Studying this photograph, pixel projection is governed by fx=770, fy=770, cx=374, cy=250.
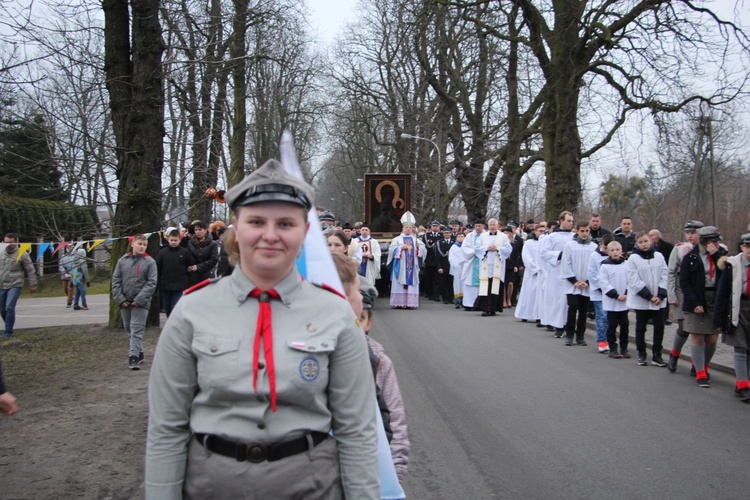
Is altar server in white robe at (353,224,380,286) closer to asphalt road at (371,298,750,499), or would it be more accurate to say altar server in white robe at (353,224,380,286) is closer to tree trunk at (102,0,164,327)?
tree trunk at (102,0,164,327)

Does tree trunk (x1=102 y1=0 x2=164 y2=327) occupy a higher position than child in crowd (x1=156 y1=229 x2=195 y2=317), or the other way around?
tree trunk (x1=102 y1=0 x2=164 y2=327)

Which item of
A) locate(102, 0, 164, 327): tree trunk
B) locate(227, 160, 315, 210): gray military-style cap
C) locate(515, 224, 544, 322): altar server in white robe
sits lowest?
locate(515, 224, 544, 322): altar server in white robe

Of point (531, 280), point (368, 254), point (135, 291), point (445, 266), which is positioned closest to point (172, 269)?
point (135, 291)

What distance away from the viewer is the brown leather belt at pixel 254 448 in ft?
7.42

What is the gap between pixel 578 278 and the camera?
42.3ft

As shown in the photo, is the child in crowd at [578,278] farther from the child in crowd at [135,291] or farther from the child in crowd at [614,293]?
the child in crowd at [135,291]

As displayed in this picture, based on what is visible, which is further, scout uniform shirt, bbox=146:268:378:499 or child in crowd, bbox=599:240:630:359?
child in crowd, bbox=599:240:630:359

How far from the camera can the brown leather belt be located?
2262mm

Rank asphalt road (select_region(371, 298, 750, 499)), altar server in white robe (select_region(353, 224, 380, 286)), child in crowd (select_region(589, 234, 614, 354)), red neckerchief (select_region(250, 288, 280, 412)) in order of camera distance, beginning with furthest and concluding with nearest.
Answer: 1. altar server in white robe (select_region(353, 224, 380, 286))
2. child in crowd (select_region(589, 234, 614, 354))
3. asphalt road (select_region(371, 298, 750, 499))
4. red neckerchief (select_region(250, 288, 280, 412))

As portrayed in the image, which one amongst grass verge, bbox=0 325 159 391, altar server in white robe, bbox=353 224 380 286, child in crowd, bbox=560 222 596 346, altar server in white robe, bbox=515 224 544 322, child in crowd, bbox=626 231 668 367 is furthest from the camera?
altar server in white robe, bbox=353 224 380 286

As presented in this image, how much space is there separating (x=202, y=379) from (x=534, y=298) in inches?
573

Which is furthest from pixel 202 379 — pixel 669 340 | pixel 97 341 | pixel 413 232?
pixel 413 232

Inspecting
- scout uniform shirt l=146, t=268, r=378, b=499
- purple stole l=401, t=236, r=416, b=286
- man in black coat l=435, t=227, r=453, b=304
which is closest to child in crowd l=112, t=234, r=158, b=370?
scout uniform shirt l=146, t=268, r=378, b=499

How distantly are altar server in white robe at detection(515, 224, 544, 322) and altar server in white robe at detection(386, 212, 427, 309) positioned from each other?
14.1 feet
